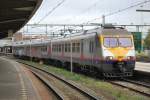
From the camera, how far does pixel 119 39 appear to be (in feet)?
89.8

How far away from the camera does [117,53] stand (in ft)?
87.6

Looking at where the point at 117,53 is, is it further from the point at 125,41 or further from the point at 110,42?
the point at 125,41

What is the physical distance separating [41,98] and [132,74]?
11.2 meters

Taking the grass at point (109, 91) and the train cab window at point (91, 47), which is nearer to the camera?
the grass at point (109, 91)

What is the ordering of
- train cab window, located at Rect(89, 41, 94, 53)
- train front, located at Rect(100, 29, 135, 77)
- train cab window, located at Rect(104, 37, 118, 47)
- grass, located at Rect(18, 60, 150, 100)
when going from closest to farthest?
grass, located at Rect(18, 60, 150, 100) < train front, located at Rect(100, 29, 135, 77) < train cab window, located at Rect(104, 37, 118, 47) < train cab window, located at Rect(89, 41, 94, 53)

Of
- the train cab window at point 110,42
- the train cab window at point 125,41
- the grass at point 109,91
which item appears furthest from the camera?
the train cab window at point 125,41

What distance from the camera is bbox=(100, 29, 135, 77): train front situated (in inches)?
1032

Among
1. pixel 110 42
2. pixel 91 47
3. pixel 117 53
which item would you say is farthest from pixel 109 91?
pixel 91 47

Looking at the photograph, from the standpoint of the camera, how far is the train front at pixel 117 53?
86.0 ft

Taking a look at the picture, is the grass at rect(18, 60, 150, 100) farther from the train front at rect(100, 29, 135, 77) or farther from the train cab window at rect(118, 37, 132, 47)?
the train cab window at rect(118, 37, 132, 47)

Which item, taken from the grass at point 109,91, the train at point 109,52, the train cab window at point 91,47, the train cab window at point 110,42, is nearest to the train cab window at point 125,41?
the train at point 109,52

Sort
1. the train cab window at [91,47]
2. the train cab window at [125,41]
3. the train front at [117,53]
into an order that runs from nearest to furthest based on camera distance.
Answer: the train front at [117,53], the train cab window at [125,41], the train cab window at [91,47]

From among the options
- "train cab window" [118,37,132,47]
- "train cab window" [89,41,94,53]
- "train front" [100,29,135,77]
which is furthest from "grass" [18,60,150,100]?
"train cab window" [118,37,132,47]

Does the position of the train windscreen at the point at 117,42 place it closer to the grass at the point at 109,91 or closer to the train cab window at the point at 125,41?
the train cab window at the point at 125,41
